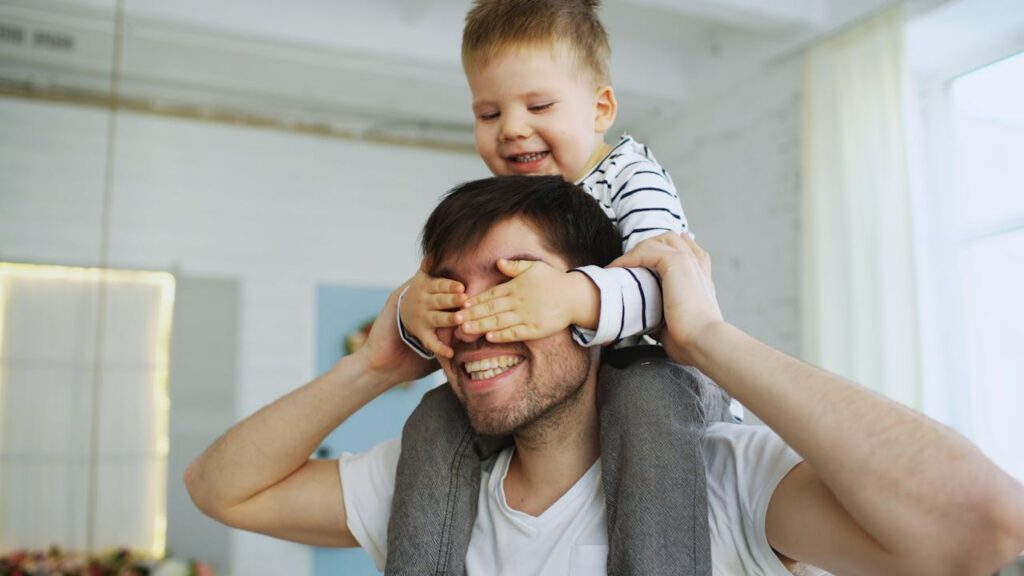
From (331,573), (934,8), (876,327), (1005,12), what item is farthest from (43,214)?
(1005,12)

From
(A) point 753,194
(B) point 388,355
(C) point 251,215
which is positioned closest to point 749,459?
(B) point 388,355

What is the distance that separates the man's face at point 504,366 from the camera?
1308 mm

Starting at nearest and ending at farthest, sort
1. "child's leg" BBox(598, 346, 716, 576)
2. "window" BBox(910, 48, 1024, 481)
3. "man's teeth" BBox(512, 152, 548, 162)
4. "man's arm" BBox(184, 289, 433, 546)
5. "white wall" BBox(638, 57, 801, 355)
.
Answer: "child's leg" BBox(598, 346, 716, 576), "man's arm" BBox(184, 289, 433, 546), "man's teeth" BBox(512, 152, 548, 162), "window" BBox(910, 48, 1024, 481), "white wall" BBox(638, 57, 801, 355)

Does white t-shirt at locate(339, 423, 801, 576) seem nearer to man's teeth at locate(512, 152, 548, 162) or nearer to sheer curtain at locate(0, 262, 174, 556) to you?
man's teeth at locate(512, 152, 548, 162)

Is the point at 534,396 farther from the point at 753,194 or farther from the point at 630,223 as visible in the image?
the point at 753,194

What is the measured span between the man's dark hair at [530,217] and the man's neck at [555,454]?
227mm

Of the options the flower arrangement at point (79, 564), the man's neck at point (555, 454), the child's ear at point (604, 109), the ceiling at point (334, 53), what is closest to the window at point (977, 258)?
the ceiling at point (334, 53)

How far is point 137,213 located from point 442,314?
3.94 meters

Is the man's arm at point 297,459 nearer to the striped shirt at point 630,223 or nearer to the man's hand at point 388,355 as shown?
the man's hand at point 388,355

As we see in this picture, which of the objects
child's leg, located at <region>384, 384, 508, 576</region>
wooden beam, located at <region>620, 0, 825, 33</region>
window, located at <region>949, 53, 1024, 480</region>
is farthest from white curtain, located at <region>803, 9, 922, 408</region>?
child's leg, located at <region>384, 384, 508, 576</region>

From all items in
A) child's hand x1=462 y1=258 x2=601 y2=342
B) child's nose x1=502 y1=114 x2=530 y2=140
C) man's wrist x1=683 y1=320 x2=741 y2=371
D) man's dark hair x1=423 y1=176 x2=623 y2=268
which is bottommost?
man's wrist x1=683 y1=320 x2=741 y2=371

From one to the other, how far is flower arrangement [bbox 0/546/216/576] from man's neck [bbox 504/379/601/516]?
2864 mm

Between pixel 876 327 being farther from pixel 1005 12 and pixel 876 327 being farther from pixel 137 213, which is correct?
pixel 137 213

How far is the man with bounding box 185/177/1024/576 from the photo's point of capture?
956 mm
